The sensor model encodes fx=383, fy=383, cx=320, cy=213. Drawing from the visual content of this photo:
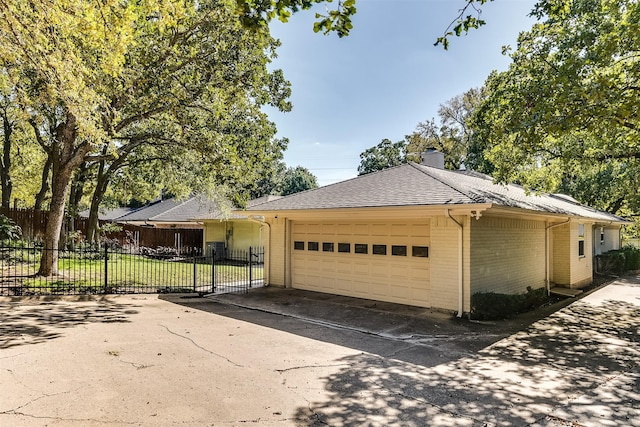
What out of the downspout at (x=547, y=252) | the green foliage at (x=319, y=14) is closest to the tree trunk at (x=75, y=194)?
the green foliage at (x=319, y=14)

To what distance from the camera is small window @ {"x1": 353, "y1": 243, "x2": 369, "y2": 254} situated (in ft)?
36.7

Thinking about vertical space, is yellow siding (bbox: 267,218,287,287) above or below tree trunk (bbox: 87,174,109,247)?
below

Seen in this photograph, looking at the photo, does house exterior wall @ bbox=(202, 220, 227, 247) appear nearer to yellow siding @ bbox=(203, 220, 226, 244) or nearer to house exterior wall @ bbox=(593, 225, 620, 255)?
yellow siding @ bbox=(203, 220, 226, 244)

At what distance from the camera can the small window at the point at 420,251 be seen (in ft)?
32.4

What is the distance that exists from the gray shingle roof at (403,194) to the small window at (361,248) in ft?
4.48

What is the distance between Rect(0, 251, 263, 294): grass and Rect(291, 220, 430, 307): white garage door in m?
3.16

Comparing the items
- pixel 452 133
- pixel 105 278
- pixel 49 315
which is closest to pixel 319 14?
pixel 49 315

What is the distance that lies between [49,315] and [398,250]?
8.48 meters

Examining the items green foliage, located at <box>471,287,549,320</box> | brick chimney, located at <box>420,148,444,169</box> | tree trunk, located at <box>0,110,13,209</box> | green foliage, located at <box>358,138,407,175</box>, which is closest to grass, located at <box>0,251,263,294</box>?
tree trunk, located at <box>0,110,13,209</box>

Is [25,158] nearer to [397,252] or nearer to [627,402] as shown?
[397,252]

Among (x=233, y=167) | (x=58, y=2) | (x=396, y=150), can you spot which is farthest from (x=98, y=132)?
(x=396, y=150)

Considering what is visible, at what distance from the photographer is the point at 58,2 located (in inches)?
212

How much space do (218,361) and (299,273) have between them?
7.24m

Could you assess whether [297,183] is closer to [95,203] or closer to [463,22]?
[95,203]
